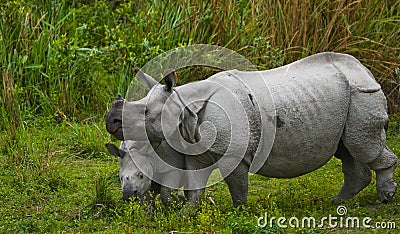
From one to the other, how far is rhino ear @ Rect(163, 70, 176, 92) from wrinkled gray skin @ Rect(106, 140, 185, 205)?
1.43 ft

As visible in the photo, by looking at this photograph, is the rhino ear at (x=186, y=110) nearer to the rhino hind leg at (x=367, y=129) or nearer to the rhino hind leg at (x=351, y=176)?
the rhino hind leg at (x=367, y=129)

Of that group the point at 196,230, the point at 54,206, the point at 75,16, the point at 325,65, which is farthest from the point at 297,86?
the point at 75,16

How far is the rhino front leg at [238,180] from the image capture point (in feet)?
18.9

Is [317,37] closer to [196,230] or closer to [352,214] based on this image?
[352,214]

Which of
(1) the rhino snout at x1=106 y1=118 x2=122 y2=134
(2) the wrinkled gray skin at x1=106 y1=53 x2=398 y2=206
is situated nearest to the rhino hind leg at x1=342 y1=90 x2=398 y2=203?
(2) the wrinkled gray skin at x1=106 y1=53 x2=398 y2=206

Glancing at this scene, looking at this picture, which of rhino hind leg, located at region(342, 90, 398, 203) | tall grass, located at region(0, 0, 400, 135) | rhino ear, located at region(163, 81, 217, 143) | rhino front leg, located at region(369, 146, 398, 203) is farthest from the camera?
tall grass, located at region(0, 0, 400, 135)

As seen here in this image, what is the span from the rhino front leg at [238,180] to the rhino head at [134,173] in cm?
57

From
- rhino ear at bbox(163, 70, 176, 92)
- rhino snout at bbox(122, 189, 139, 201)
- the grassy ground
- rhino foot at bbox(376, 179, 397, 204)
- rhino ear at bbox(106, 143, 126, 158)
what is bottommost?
the grassy ground

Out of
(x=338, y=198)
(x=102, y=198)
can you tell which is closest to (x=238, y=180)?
(x=338, y=198)

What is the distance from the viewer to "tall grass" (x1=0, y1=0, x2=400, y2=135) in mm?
9445

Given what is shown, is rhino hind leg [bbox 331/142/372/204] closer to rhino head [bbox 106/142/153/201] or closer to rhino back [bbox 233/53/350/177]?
rhino back [bbox 233/53/350/177]

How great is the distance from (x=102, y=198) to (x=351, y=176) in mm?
2039

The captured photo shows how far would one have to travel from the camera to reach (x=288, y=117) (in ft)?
18.9

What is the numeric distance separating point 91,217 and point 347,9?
15.8ft
